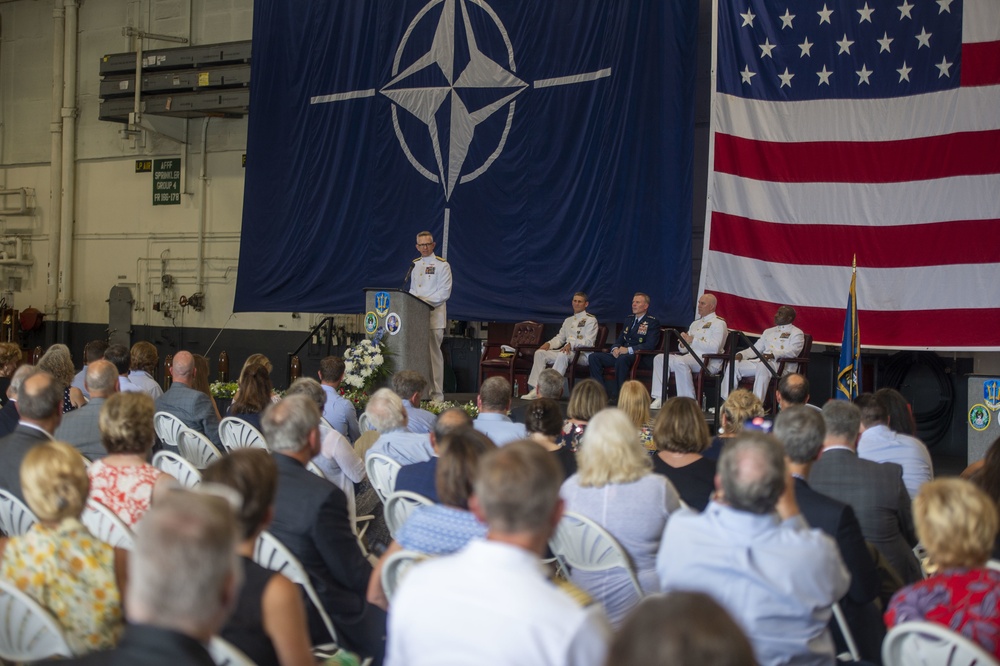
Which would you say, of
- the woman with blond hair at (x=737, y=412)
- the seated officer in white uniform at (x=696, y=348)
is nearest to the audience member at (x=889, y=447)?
the woman with blond hair at (x=737, y=412)

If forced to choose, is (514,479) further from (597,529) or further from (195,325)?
(195,325)

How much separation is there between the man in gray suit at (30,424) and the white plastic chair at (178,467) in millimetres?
446

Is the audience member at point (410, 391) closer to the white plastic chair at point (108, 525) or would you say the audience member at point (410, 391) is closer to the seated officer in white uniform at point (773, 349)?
the white plastic chair at point (108, 525)

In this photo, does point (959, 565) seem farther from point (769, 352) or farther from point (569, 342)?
point (569, 342)

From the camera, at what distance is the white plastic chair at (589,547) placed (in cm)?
285

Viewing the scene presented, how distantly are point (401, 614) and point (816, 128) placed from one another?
26.4 feet

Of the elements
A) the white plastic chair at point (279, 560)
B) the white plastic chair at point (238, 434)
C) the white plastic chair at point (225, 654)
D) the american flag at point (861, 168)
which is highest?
the american flag at point (861, 168)

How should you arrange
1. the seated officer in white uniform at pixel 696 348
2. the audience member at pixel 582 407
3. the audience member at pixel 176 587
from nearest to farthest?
the audience member at pixel 176 587, the audience member at pixel 582 407, the seated officer in white uniform at pixel 696 348

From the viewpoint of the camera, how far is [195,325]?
13883mm

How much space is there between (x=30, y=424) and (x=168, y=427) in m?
1.50

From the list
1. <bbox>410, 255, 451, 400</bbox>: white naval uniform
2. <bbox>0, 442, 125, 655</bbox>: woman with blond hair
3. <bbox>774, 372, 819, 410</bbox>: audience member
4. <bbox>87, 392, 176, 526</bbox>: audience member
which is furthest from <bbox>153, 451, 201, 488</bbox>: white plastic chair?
<bbox>410, 255, 451, 400</bbox>: white naval uniform

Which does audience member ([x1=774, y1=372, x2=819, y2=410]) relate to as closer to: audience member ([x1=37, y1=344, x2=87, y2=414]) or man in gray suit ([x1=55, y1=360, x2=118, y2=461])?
man in gray suit ([x1=55, y1=360, x2=118, y2=461])

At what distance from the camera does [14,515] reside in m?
3.03

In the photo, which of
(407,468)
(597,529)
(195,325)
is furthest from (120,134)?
(597,529)
